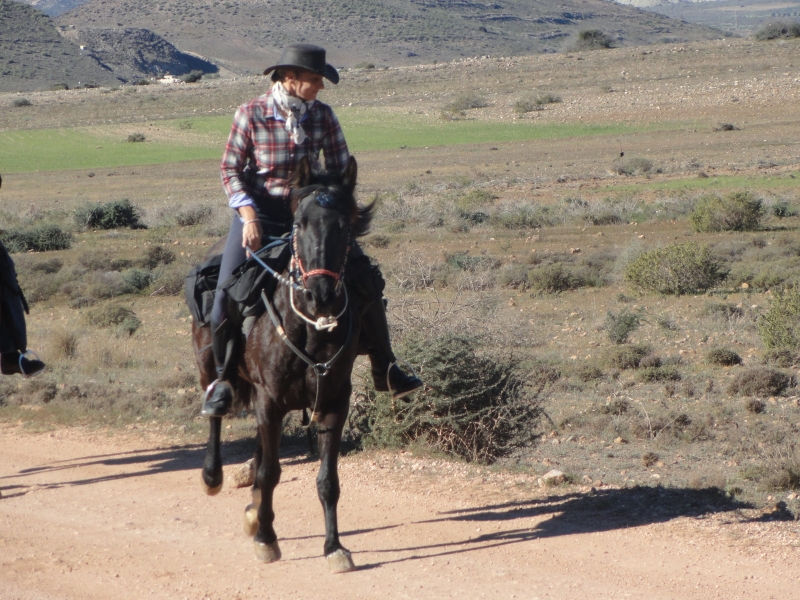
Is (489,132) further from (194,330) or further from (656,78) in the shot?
(194,330)

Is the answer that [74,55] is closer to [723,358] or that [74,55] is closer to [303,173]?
[723,358]

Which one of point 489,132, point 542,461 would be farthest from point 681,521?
point 489,132

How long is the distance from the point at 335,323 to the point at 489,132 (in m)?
51.3

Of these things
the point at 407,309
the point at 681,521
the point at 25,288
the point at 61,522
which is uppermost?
the point at 407,309

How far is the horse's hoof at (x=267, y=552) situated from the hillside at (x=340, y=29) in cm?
14009

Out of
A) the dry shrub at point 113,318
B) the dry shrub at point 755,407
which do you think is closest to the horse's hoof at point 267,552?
the dry shrub at point 755,407

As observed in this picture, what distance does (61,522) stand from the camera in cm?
714

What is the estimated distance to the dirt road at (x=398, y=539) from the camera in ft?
19.0

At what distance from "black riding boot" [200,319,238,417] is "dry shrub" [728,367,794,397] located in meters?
6.91

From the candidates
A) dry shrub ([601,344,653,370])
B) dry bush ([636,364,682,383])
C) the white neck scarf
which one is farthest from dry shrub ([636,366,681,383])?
the white neck scarf

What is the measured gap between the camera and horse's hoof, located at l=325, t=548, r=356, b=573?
5.99 metres

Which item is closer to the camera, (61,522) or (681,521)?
(681,521)

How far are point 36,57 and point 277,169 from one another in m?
125

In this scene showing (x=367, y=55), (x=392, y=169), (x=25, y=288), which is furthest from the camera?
(x=367, y=55)
